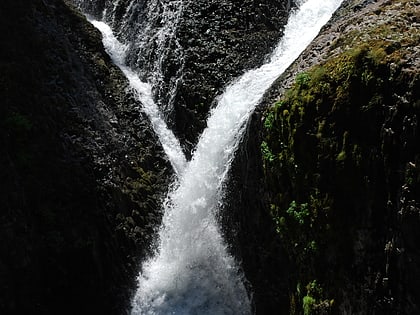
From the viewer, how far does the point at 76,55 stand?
12.8 metres

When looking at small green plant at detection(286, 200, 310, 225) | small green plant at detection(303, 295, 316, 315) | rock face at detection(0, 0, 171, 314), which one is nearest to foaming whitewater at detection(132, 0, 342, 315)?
rock face at detection(0, 0, 171, 314)

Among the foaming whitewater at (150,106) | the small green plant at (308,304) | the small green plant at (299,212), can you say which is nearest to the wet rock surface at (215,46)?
the foaming whitewater at (150,106)

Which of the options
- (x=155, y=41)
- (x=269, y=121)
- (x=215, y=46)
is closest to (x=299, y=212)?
(x=269, y=121)

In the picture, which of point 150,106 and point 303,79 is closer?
point 303,79

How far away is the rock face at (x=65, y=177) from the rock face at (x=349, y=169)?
317 cm

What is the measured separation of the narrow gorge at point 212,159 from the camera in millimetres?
6336

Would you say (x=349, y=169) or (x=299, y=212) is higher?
(x=349, y=169)

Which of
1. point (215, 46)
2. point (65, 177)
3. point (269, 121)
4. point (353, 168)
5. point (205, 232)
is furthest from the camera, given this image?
point (215, 46)

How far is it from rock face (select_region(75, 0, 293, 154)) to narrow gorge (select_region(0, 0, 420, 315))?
45 mm

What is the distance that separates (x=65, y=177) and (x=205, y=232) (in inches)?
118

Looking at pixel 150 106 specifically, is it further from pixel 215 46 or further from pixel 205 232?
pixel 205 232

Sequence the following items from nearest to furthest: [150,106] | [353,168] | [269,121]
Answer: [353,168] → [269,121] → [150,106]

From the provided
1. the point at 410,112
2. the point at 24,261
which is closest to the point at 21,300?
the point at 24,261

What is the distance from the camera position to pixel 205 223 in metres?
10.3
